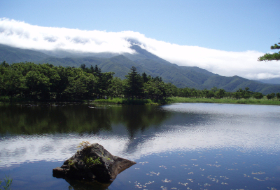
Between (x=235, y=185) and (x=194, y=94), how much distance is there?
128m

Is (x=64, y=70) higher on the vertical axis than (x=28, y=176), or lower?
higher

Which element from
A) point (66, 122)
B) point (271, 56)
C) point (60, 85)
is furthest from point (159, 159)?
point (60, 85)

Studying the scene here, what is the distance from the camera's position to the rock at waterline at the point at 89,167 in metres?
11.1

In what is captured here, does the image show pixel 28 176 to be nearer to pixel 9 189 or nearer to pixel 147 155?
pixel 9 189

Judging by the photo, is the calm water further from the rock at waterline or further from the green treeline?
the green treeline

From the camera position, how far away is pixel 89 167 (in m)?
11.2

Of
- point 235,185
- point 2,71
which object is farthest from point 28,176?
point 2,71

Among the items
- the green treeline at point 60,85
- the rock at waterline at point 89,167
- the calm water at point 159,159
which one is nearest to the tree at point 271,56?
the calm water at point 159,159

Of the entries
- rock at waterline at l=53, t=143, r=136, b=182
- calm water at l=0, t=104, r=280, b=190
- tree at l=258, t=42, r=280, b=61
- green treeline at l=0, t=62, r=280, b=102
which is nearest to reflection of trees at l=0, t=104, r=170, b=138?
calm water at l=0, t=104, r=280, b=190

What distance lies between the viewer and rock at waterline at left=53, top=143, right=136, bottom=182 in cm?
1112

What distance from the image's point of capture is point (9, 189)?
952cm

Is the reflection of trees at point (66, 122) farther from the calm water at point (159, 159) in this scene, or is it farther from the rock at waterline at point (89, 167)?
the rock at waterline at point (89, 167)

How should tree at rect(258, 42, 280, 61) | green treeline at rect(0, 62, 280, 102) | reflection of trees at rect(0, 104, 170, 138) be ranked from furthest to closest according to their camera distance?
1. green treeline at rect(0, 62, 280, 102)
2. reflection of trees at rect(0, 104, 170, 138)
3. tree at rect(258, 42, 280, 61)

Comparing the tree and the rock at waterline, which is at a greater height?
the tree
